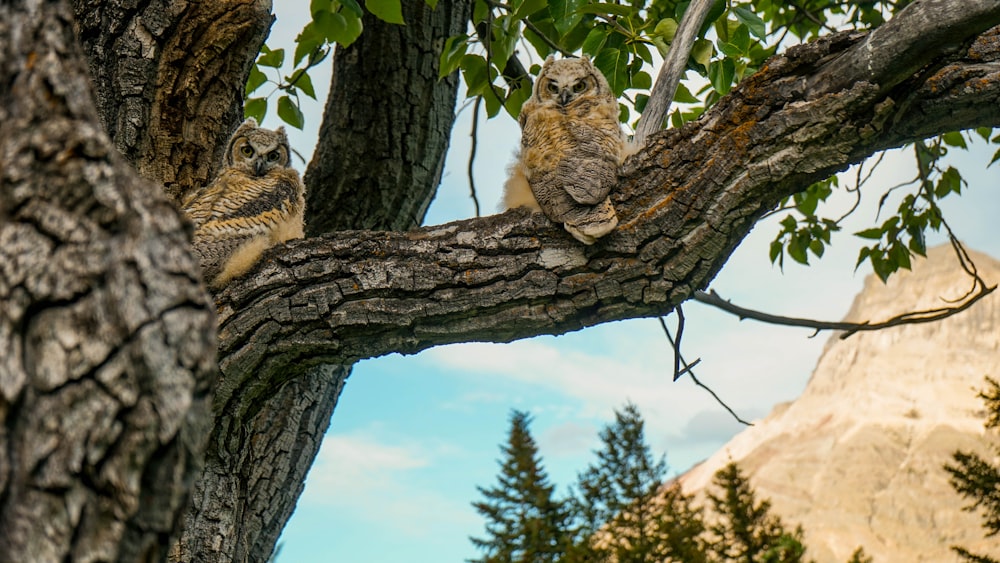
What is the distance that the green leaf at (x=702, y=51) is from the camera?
4.18 metres

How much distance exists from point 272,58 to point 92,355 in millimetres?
4476

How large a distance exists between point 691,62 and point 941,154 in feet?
11.4

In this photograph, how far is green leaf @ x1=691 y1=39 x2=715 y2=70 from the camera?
418 centimetres

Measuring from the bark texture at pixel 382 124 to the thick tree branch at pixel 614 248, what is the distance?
1.85m

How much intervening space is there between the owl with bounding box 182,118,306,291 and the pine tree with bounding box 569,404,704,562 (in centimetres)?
1024

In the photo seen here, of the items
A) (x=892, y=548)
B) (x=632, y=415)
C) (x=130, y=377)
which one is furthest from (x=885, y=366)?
(x=130, y=377)

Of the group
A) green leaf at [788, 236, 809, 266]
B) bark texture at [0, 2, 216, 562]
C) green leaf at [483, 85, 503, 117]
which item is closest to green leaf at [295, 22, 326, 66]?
green leaf at [483, 85, 503, 117]

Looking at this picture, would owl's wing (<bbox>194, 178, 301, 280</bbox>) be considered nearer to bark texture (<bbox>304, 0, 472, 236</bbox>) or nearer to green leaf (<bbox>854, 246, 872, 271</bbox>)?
bark texture (<bbox>304, 0, 472, 236</bbox>)

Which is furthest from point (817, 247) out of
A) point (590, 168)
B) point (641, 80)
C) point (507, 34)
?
point (590, 168)

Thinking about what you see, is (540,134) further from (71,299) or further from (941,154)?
(941,154)

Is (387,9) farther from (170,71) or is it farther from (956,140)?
(956,140)

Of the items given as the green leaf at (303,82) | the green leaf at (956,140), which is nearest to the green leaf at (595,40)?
the green leaf at (303,82)

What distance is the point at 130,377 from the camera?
1.36 metres

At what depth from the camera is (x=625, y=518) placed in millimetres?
17016
